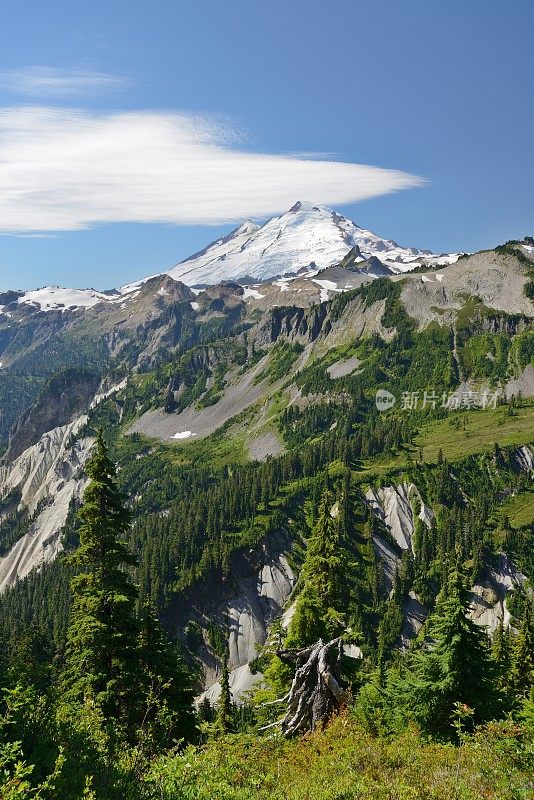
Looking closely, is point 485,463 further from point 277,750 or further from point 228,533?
point 277,750

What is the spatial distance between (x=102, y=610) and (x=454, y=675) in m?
19.8

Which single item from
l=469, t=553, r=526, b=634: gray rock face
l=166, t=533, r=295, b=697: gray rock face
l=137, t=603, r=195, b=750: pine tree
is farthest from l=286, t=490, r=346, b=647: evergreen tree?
l=469, t=553, r=526, b=634: gray rock face

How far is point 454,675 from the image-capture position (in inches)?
1253

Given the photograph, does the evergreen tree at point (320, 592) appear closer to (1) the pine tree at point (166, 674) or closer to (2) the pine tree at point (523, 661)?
(1) the pine tree at point (166, 674)

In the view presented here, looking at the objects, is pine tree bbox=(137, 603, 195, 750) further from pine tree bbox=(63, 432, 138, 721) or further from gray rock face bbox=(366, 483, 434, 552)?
gray rock face bbox=(366, 483, 434, 552)

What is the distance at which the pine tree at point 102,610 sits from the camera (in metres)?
32.7

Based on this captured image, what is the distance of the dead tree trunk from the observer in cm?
3094

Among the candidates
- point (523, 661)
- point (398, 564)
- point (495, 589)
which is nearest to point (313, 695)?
point (523, 661)

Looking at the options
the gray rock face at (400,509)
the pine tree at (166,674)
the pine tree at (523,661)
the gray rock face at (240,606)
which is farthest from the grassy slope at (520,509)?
the pine tree at (166,674)

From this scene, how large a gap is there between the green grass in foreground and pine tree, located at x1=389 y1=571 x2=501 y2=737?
5453mm

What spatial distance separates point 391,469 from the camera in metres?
195

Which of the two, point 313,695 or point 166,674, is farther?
point 166,674

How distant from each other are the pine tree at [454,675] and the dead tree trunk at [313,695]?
4533 millimetres

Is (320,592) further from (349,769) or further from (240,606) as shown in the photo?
(240,606)
